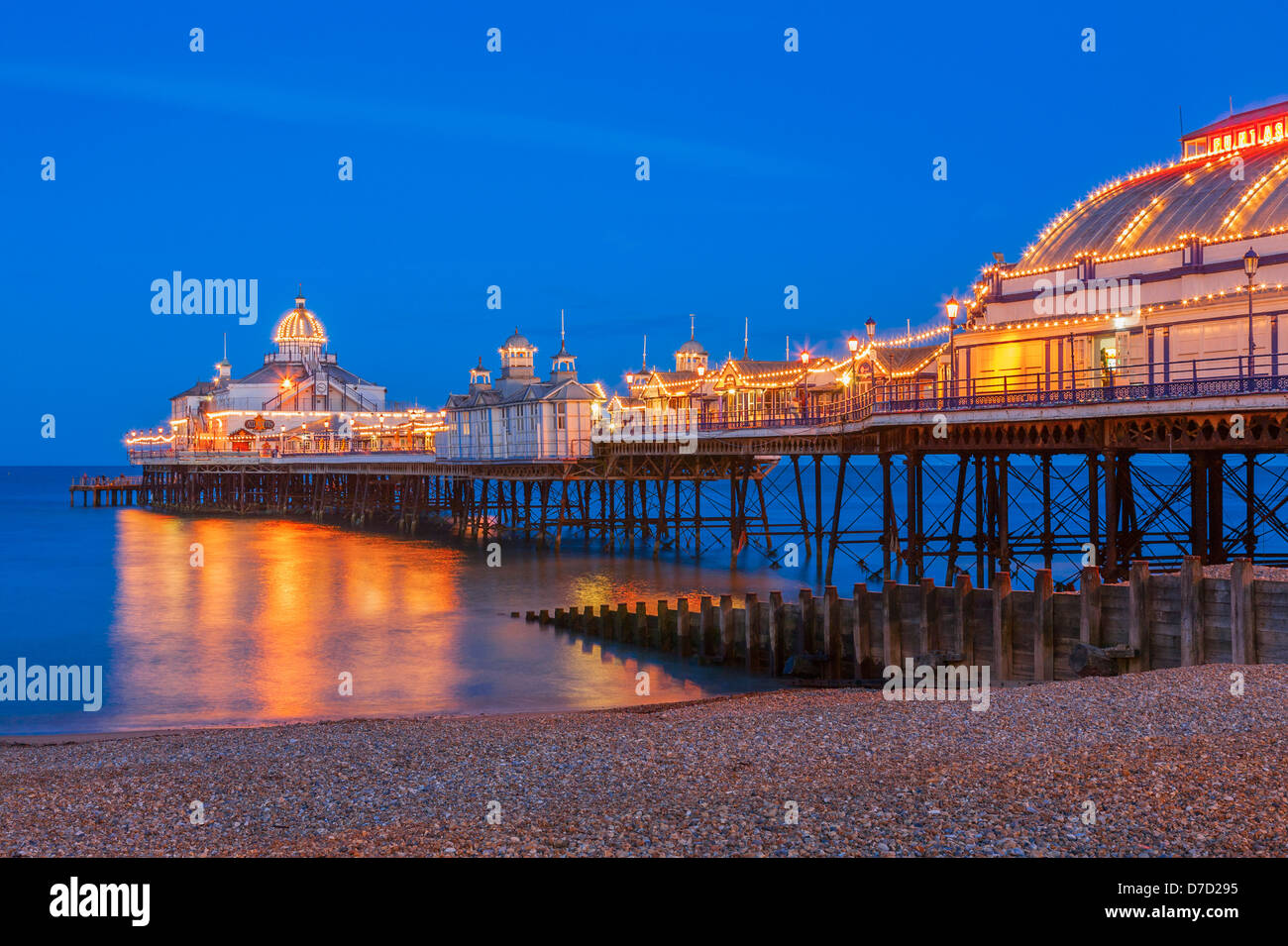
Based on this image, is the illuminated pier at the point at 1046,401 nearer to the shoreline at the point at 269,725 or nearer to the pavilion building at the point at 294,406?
the shoreline at the point at 269,725

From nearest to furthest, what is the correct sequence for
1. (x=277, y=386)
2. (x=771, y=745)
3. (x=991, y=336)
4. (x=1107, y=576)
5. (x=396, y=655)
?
(x=771, y=745), (x=1107, y=576), (x=396, y=655), (x=991, y=336), (x=277, y=386)

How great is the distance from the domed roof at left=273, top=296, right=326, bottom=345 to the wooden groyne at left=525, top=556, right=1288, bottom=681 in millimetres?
106845

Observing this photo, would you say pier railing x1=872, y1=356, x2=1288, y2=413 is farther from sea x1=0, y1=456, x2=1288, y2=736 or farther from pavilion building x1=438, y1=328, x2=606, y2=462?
pavilion building x1=438, y1=328, x2=606, y2=462

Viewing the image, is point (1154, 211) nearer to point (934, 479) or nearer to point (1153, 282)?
point (1153, 282)

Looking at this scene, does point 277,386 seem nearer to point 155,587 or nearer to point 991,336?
point 155,587

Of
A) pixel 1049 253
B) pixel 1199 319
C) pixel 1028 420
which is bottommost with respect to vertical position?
pixel 1028 420

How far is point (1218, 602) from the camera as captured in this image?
16.6 meters

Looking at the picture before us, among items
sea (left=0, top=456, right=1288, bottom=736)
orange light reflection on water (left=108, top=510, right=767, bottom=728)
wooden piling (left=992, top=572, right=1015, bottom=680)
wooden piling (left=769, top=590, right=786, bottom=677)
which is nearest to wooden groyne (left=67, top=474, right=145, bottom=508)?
sea (left=0, top=456, right=1288, bottom=736)

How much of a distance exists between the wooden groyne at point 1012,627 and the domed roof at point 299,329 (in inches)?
4206

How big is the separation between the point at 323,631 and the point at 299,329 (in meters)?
97.6

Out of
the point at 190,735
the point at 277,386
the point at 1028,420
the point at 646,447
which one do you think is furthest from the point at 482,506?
the point at 277,386

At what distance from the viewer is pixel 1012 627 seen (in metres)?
19.1

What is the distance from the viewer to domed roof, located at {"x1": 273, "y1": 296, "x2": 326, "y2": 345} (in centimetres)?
12456

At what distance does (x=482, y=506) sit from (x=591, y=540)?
6783 millimetres
